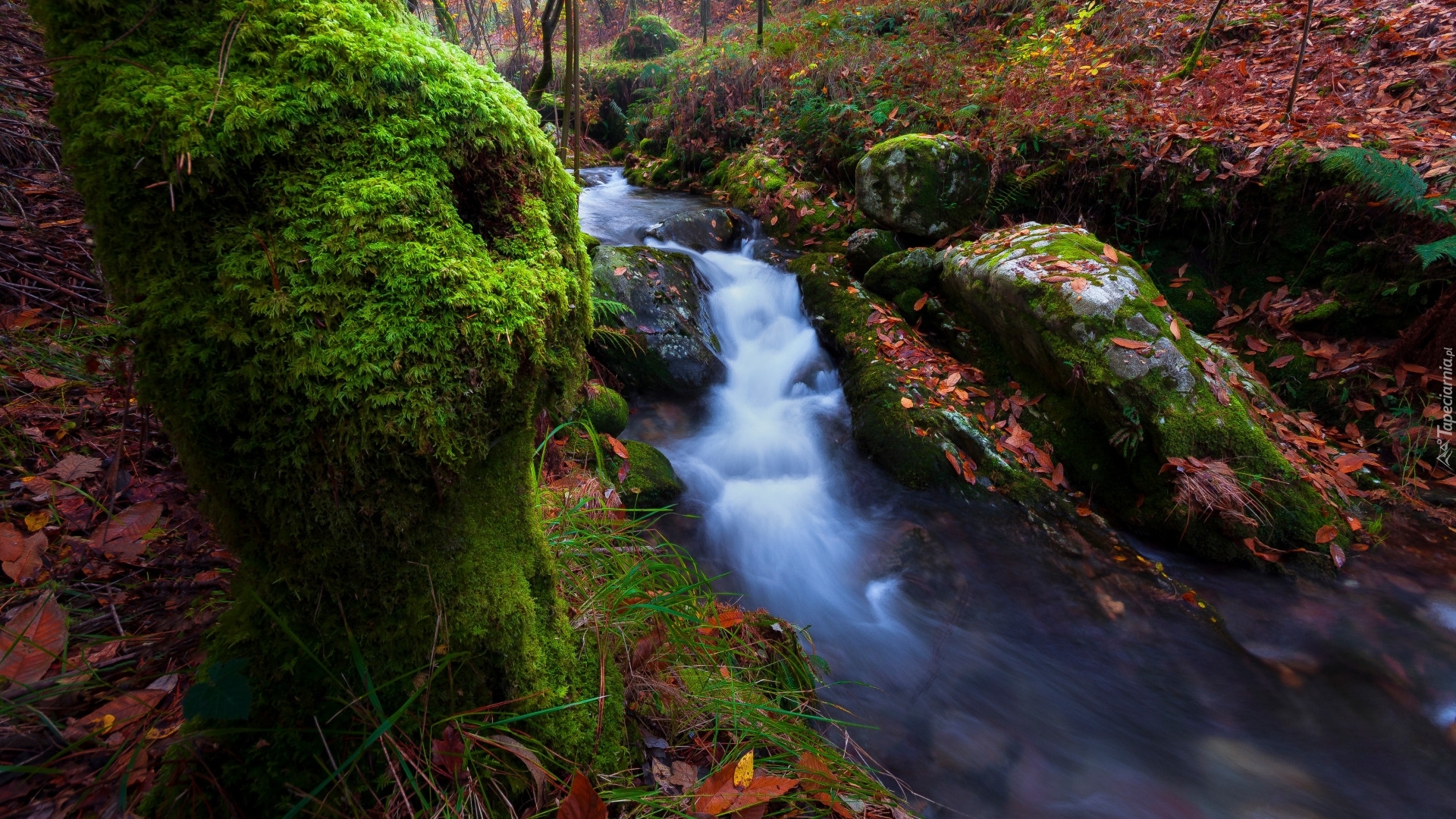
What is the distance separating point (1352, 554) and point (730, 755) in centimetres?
526

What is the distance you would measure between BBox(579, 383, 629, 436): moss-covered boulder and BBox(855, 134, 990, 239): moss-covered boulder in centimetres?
469

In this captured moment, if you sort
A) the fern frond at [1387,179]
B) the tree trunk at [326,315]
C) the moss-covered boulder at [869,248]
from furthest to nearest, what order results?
the moss-covered boulder at [869,248] < the fern frond at [1387,179] < the tree trunk at [326,315]

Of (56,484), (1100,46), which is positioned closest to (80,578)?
(56,484)

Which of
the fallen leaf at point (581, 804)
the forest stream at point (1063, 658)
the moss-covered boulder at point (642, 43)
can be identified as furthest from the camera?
the moss-covered boulder at point (642, 43)

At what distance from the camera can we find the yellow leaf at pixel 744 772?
1753 mm

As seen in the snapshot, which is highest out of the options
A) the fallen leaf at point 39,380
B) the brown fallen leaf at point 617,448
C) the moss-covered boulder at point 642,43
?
the moss-covered boulder at point 642,43

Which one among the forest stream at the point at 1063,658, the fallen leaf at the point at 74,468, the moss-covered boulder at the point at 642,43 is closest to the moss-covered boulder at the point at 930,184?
the forest stream at the point at 1063,658

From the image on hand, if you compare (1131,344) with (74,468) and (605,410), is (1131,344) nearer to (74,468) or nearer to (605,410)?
(605,410)

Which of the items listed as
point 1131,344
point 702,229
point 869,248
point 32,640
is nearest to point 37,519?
point 32,640

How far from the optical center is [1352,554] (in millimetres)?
4301

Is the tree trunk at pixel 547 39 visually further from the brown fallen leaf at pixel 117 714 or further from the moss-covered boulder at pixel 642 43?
the moss-covered boulder at pixel 642 43

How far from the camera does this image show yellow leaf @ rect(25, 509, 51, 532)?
6.72 feet

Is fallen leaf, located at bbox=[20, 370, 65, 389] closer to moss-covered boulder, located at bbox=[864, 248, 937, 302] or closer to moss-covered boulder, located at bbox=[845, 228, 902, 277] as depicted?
moss-covered boulder, located at bbox=[864, 248, 937, 302]

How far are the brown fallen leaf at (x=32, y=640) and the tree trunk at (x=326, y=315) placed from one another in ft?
2.11
